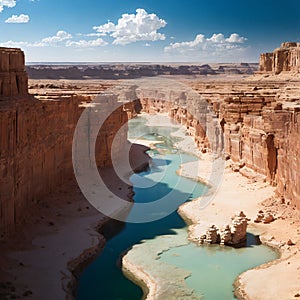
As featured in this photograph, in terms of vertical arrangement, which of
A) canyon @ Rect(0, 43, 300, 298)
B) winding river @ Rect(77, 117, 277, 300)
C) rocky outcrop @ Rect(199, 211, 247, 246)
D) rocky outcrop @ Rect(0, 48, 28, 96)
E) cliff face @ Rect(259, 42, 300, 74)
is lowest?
winding river @ Rect(77, 117, 277, 300)

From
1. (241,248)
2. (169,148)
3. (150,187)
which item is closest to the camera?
(241,248)

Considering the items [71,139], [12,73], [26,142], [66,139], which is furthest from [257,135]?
[12,73]

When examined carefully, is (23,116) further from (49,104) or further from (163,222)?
(163,222)

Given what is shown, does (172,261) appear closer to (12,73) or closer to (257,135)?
(12,73)

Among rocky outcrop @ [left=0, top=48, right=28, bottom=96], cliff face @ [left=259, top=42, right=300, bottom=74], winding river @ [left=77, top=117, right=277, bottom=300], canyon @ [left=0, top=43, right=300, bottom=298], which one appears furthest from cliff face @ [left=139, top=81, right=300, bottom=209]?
cliff face @ [left=259, top=42, right=300, bottom=74]

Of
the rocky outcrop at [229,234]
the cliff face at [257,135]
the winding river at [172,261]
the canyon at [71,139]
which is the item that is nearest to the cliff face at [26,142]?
the canyon at [71,139]

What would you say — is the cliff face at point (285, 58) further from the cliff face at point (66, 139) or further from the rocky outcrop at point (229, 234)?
the rocky outcrop at point (229, 234)

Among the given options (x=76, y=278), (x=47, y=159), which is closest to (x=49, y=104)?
(x=47, y=159)

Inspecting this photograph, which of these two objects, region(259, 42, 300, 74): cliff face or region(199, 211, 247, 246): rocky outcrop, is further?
region(259, 42, 300, 74): cliff face

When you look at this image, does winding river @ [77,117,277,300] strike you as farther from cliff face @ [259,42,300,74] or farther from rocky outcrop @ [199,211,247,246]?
cliff face @ [259,42,300,74]
